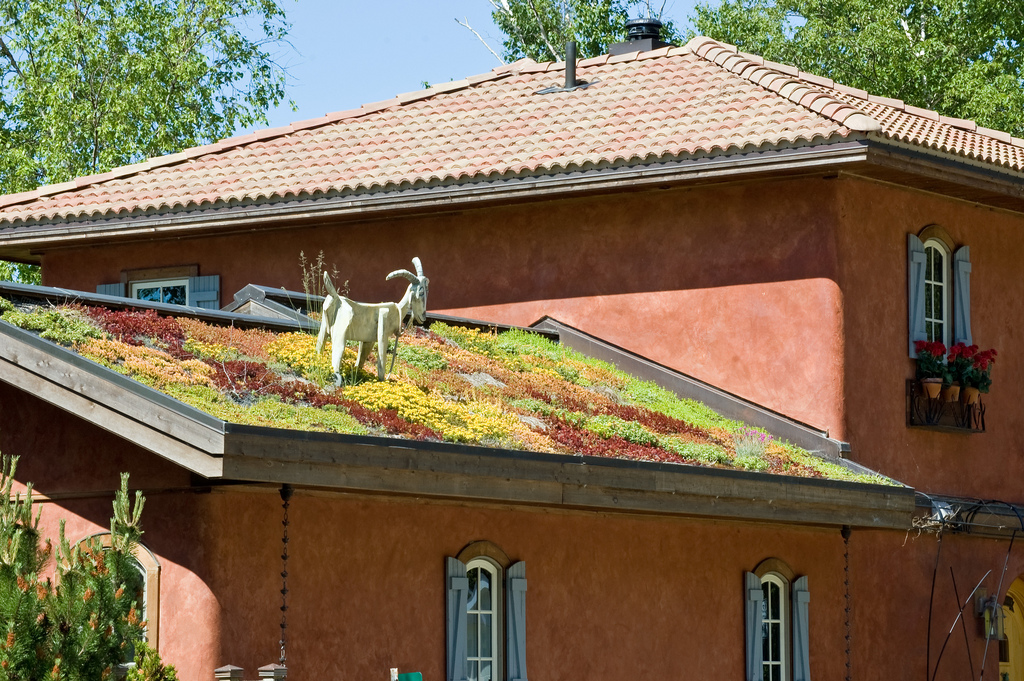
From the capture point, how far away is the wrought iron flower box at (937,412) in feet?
57.3

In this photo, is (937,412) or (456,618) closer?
(456,618)

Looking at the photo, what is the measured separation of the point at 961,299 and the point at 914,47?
17328 millimetres

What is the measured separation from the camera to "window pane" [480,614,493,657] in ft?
43.9

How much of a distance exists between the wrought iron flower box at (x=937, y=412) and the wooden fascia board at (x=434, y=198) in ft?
8.97

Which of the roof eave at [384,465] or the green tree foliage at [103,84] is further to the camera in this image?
the green tree foliage at [103,84]

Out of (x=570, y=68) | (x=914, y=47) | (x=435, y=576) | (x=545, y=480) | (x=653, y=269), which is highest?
(x=914, y=47)

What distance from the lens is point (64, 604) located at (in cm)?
897

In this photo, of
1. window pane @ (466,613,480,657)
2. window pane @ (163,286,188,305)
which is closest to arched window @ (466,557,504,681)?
window pane @ (466,613,480,657)

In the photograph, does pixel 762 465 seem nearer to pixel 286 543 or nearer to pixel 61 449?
pixel 286 543

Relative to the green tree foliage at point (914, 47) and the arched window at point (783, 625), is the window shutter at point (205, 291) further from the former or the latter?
the green tree foliage at point (914, 47)

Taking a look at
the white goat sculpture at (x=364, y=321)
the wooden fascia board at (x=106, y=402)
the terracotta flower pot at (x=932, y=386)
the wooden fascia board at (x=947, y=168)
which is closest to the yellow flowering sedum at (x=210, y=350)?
the white goat sculpture at (x=364, y=321)

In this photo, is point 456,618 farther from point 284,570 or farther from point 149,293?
point 149,293

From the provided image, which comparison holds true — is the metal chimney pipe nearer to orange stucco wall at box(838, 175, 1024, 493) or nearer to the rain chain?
orange stucco wall at box(838, 175, 1024, 493)

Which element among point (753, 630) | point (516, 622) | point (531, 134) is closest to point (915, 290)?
point (753, 630)
